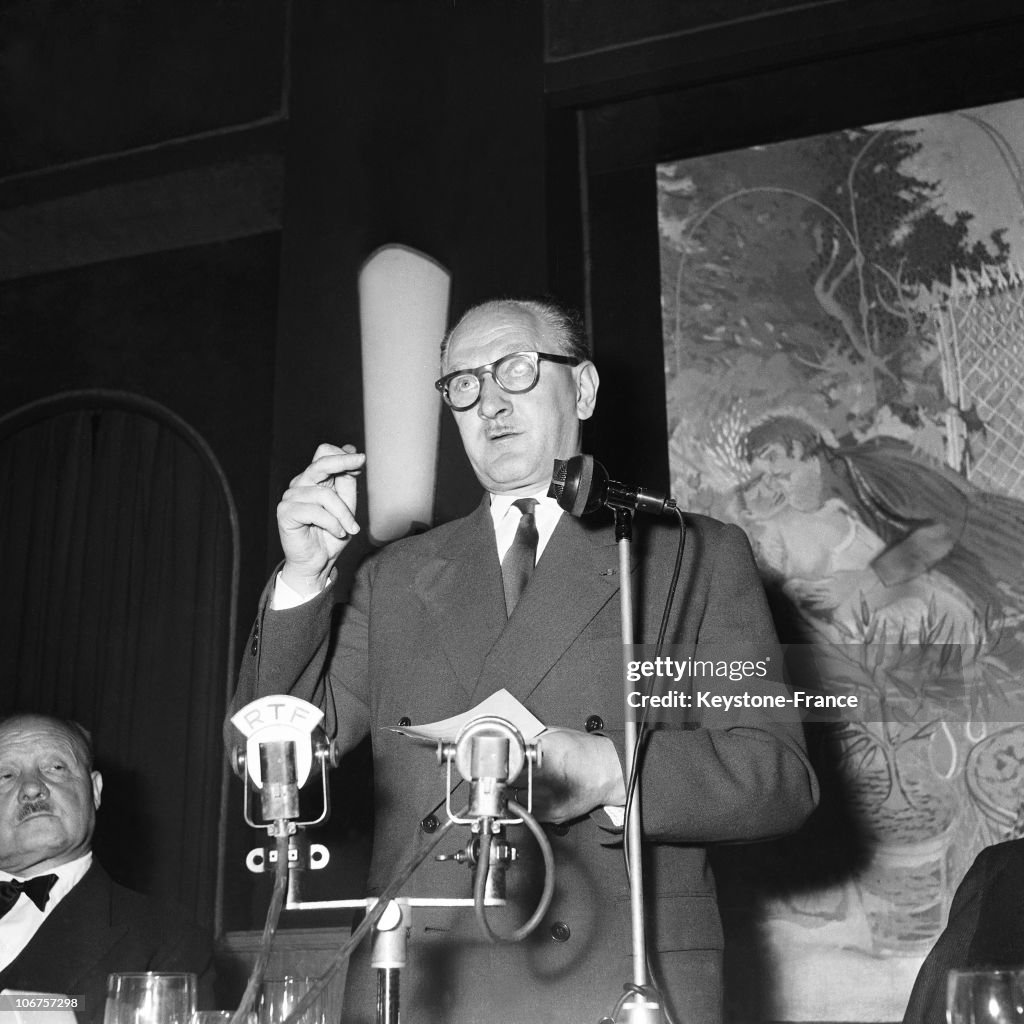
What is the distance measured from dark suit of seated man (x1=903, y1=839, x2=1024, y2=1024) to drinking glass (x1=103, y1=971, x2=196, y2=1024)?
1.34 m

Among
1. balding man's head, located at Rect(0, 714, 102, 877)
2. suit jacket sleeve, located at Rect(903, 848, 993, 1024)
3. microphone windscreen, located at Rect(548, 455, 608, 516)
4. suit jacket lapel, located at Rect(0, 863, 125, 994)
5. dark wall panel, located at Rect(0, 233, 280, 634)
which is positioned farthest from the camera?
dark wall panel, located at Rect(0, 233, 280, 634)

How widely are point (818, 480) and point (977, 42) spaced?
1.27 m

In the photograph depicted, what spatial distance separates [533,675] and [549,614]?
0.09 meters

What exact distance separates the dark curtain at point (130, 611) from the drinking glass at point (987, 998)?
3259 millimetres

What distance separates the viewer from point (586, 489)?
58.7 inches

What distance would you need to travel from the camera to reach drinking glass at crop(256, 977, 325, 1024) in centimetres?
133

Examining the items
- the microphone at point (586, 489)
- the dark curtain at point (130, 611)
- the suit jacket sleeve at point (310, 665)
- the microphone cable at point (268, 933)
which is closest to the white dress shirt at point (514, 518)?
the suit jacket sleeve at point (310, 665)

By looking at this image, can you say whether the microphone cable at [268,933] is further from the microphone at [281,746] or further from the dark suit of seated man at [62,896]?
the dark suit of seated man at [62,896]

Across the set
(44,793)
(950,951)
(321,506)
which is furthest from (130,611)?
(321,506)

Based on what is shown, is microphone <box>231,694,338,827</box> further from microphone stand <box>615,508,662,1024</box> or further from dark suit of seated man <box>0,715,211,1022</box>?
dark suit of seated man <box>0,715,211,1022</box>

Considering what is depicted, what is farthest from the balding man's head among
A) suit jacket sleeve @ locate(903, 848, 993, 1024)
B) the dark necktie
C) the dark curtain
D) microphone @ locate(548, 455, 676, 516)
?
microphone @ locate(548, 455, 676, 516)

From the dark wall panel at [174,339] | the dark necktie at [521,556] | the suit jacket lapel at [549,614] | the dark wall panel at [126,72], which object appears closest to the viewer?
the suit jacket lapel at [549,614]

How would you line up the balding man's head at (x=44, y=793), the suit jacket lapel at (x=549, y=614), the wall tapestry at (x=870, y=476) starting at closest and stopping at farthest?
Answer: the suit jacket lapel at (x=549, y=614), the balding man's head at (x=44, y=793), the wall tapestry at (x=870, y=476)

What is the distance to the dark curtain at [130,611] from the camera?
14.2 feet
